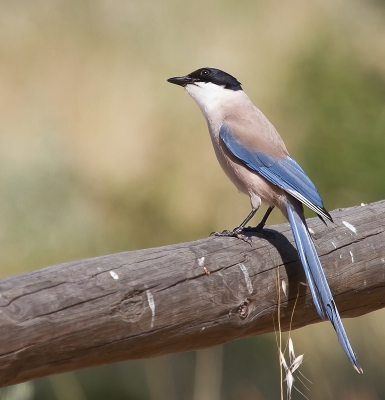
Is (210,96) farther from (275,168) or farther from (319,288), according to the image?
(319,288)

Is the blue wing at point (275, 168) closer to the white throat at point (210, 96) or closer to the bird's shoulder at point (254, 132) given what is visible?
the bird's shoulder at point (254, 132)

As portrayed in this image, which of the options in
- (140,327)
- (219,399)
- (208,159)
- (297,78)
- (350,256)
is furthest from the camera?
(297,78)

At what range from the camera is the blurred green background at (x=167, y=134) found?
4.65 metres

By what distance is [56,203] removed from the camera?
4.89 m

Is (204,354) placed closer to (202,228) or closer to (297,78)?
(202,228)

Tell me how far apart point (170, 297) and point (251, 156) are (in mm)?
1327

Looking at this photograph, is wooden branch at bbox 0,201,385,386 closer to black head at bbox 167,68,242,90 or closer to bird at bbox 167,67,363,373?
bird at bbox 167,67,363,373

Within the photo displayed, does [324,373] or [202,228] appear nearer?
[324,373]

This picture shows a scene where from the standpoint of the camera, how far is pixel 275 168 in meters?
2.93

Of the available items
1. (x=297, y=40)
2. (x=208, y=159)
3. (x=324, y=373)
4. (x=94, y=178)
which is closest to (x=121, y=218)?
(x=94, y=178)

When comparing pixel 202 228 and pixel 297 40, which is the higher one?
pixel 297 40

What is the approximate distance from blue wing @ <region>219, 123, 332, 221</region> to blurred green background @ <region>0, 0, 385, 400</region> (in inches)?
71.8

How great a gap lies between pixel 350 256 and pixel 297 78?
3.51 m

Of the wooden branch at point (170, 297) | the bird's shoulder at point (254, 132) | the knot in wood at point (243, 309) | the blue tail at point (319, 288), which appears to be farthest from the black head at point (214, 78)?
the knot in wood at point (243, 309)
